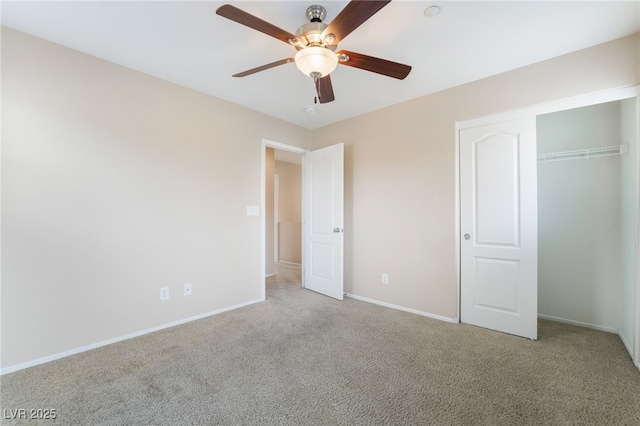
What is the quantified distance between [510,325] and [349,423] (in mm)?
1980

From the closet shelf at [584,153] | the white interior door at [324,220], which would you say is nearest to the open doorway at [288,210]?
the white interior door at [324,220]

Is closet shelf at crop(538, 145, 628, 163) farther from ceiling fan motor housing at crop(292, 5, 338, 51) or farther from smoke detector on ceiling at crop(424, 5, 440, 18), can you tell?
ceiling fan motor housing at crop(292, 5, 338, 51)

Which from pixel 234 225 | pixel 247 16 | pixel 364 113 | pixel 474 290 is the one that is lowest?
pixel 474 290

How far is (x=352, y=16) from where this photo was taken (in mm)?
1412

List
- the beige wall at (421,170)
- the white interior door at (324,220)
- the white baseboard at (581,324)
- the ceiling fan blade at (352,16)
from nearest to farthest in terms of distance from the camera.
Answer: the ceiling fan blade at (352,16) → the beige wall at (421,170) → the white baseboard at (581,324) → the white interior door at (324,220)

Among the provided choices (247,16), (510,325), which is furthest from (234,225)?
(510,325)

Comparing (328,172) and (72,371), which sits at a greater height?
(328,172)

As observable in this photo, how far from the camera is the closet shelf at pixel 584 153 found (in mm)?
2568

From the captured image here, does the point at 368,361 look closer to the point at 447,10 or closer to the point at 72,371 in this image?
the point at 72,371

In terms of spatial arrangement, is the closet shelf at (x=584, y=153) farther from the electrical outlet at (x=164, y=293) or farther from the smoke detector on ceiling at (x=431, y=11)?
the electrical outlet at (x=164, y=293)

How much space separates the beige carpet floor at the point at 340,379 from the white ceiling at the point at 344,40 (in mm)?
2488

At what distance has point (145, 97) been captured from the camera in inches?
103

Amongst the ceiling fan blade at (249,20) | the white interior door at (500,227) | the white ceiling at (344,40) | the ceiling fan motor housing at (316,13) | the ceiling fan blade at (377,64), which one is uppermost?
the white ceiling at (344,40)

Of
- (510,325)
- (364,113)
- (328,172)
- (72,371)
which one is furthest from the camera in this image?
(328,172)
